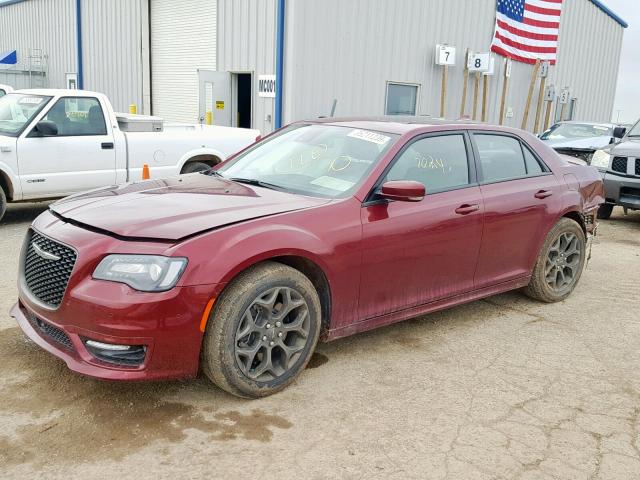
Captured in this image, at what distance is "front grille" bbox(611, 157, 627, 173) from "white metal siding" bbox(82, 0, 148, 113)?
1246cm

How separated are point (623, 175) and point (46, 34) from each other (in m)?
19.9

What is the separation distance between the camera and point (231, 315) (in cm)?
322

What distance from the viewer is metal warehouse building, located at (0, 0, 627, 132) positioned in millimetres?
12859

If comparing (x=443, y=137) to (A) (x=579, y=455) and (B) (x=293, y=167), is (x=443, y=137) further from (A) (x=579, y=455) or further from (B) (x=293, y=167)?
(A) (x=579, y=455)

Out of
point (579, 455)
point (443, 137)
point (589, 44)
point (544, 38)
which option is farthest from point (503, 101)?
point (579, 455)

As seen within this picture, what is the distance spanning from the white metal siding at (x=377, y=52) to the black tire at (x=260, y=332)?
9.62m

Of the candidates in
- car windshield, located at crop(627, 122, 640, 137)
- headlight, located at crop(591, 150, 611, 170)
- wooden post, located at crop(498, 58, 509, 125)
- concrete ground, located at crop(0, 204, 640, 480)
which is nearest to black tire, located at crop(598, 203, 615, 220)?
headlight, located at crop(591, 150, 611, 170)

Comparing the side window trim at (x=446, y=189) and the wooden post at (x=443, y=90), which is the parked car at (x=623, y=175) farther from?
the side window trim at (x=446, y=189)

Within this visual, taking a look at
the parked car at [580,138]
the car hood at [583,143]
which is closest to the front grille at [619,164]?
the parked car at [580,138]

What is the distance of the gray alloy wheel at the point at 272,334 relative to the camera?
Result: 11.0ft

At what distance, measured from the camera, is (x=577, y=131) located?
13.7 m

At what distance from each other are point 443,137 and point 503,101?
13.9 metres

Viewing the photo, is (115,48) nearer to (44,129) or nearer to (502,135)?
(44,129)

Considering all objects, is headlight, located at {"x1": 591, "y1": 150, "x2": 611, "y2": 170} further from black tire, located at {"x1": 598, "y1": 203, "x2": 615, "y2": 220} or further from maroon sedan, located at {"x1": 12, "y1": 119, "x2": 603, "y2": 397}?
maroon sedan, located at {"x1": 12, "y1": 119, "x2": 603, "y2": 397}
